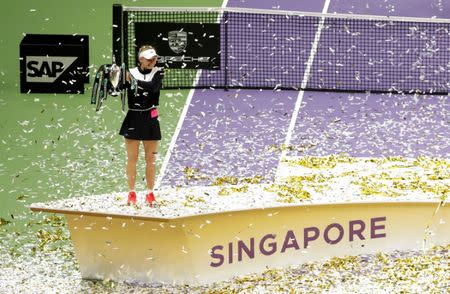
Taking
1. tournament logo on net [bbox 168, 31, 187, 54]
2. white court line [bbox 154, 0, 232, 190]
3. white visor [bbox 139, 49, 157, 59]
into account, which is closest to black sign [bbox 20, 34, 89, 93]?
tournament logo on net [bbox 168, 31, 187, 54]

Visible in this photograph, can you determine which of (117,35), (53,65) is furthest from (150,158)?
(117,35)

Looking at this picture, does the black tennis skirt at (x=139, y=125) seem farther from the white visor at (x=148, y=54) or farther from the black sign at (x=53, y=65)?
the black sign at (x=53, y=65)

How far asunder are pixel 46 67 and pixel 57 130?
2.37 m

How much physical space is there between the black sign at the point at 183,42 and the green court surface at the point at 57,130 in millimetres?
638

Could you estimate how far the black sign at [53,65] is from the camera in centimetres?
1891

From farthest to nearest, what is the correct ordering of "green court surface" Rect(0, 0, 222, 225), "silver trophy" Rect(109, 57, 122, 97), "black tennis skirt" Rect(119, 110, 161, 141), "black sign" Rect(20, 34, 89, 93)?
"black sign" Rect(20, 34, 89, 93)
"green court surface" Rect(0, 0, 222, 225)
"black tennis skirt" Rect(119, 110, 161, 141)
"silver trophy" Rect(109, 57, 122, 97)

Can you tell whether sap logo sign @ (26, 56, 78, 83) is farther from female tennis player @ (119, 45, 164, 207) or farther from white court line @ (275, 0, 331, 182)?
female tennis player @ (119, 45, 164, 207)

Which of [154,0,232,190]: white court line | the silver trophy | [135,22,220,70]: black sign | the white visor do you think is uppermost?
the white visor

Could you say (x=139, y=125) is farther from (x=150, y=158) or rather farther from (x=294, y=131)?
(x=294, y=131)

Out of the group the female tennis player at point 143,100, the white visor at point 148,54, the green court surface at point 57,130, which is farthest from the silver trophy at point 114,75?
the green court surface at point 57,130

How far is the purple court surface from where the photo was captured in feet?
50.9

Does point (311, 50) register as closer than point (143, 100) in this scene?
No

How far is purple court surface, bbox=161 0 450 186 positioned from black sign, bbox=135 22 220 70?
653mm

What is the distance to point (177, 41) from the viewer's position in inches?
760
